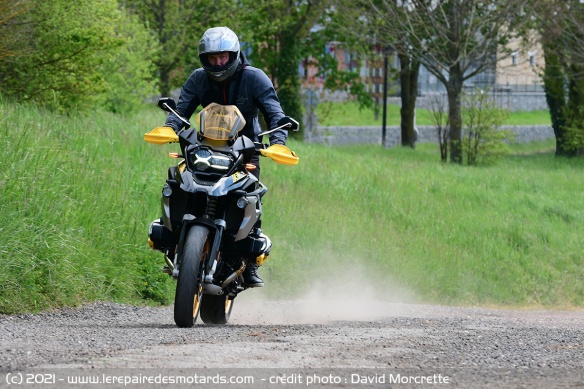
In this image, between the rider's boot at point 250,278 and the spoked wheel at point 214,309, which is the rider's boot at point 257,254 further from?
the spoked wheel at point 214,309

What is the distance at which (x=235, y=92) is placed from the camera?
879cm

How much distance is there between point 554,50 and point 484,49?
18.1 feet

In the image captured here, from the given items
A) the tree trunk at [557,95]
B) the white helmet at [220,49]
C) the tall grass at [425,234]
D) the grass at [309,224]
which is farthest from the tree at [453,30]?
the white helmet at [220,49]

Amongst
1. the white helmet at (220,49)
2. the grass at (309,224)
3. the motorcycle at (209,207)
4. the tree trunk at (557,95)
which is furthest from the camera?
the tree trunk at (557,95)

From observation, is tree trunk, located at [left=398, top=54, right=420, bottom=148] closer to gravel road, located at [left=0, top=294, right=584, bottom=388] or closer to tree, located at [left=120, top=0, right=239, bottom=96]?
tree, located at [left=120, top=0, right=239, bottom=96]

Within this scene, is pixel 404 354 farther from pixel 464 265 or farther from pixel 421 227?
pixel 421 227

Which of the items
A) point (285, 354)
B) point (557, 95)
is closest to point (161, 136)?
point (285, 354)

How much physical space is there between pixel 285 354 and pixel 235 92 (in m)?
2.92

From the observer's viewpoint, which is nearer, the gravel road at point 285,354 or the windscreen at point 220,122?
the gravel road at point 285,354

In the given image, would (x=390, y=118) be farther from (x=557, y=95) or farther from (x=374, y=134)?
(x=557, y=95)

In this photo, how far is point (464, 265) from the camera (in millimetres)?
17219

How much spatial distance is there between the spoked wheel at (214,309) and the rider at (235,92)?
0.42 metres

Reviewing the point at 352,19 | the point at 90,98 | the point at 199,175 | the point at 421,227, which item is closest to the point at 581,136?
the point at 352,19

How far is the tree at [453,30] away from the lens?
1243 inches
